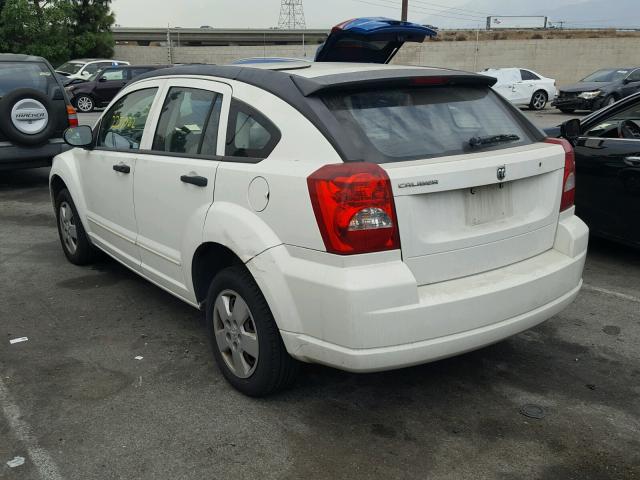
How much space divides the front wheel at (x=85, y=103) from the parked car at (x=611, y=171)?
66.1ft

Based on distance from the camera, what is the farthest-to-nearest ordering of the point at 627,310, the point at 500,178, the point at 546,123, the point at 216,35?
the point at 216,35, the point at 546,123, the point at 627,310, the point at 500,178

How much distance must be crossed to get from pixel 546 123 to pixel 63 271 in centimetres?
1627

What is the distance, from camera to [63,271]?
5492 millimetres

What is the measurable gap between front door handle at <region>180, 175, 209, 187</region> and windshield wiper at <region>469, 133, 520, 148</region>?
1371 mm

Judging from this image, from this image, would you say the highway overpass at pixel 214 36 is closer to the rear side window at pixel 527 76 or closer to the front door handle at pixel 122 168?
the rear side window at pixel 527 76

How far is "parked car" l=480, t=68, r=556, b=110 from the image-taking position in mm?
23094

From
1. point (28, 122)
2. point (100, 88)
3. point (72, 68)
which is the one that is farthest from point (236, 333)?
point (72, 68)

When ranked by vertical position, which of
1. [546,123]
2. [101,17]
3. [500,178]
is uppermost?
[101,17]

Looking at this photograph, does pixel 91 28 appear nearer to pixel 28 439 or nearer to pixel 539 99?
pixel 539 99

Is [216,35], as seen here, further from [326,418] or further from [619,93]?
[326,418]

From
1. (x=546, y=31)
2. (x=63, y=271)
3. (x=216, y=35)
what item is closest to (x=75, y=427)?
(x=63, y=271)

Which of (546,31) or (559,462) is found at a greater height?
(546,31)

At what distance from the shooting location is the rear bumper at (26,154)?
8461 mm

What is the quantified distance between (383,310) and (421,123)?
3.21 ft
